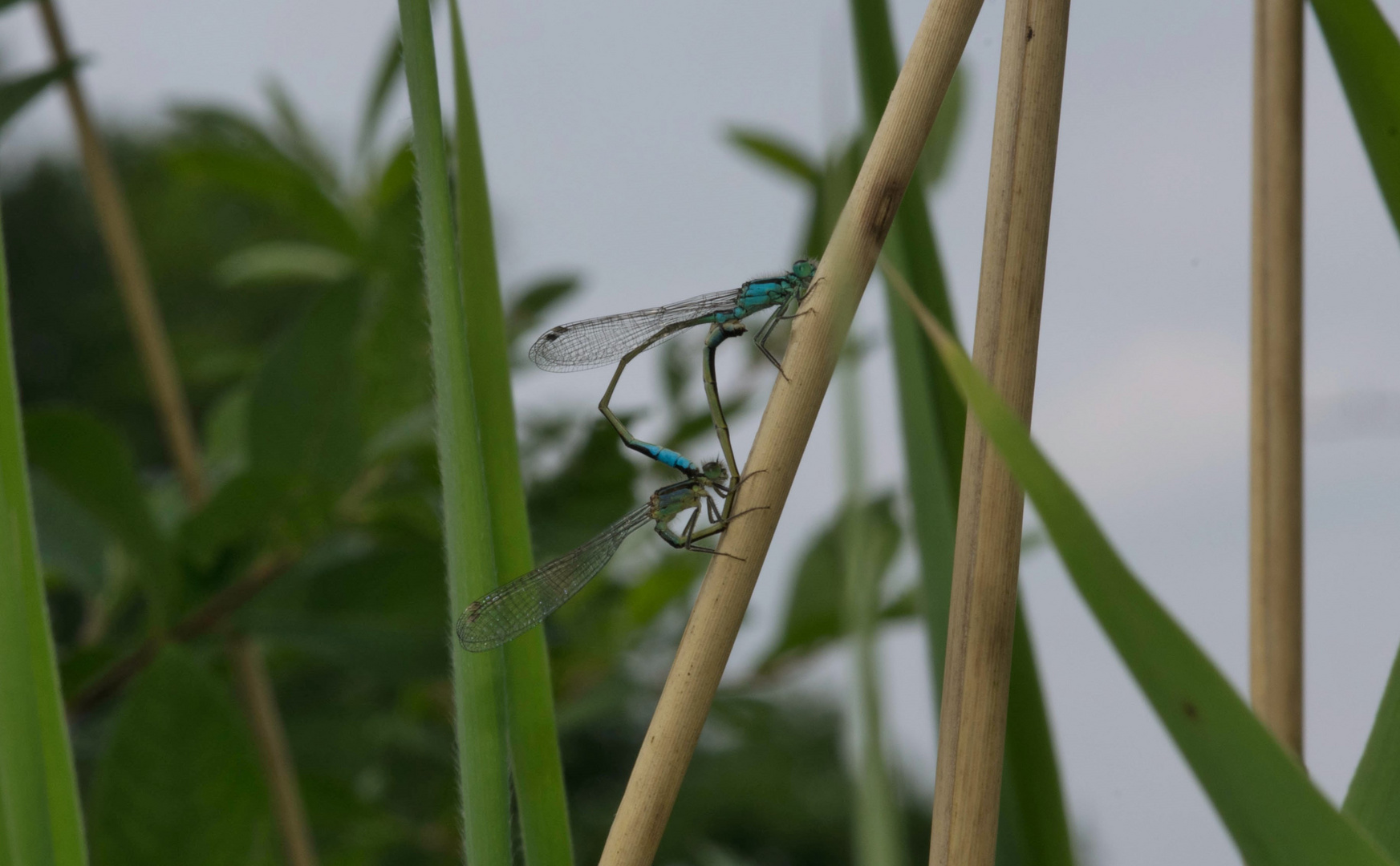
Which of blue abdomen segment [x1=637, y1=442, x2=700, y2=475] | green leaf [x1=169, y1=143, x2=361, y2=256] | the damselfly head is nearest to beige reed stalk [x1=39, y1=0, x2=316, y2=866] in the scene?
green leaf [x1=169, y1=143, x2=361, y2=256]

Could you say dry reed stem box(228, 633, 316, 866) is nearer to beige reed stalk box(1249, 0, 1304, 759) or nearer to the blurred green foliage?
the blurred green foliage

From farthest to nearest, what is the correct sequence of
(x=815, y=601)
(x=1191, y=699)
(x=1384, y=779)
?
(x=815, y=601) → (x=1384, y=779) → (x=1191, y=699)

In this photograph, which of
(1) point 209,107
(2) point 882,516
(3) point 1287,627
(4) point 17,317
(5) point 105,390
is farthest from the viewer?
(4) point 17,317

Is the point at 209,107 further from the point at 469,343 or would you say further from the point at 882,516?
the point at 469,343

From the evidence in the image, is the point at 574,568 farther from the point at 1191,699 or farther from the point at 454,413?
the point at 1191,699

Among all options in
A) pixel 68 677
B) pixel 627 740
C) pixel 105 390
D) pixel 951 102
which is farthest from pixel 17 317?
pixel 951 102

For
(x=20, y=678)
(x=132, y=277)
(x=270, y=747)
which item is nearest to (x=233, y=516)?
(x=270, y=747)

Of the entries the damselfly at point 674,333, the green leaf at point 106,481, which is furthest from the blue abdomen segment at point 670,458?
the green leaf at point 106,481
